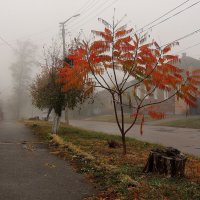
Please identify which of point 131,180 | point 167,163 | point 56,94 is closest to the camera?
point 131,180

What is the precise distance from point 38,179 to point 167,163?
3163 millimetres

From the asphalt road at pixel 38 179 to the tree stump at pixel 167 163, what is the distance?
184 cm

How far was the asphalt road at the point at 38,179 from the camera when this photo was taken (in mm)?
8055

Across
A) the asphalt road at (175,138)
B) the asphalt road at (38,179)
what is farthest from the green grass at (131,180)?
the asphalt road at (175,138)

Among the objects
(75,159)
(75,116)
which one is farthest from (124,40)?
(75,116)

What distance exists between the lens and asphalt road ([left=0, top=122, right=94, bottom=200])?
317 inches

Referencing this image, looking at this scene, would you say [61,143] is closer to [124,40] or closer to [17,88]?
[124,40]

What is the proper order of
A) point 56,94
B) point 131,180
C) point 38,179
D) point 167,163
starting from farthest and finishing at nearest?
point 56,94 → point 167,163 → point 38,179 → point 131,180

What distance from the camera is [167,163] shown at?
9711 millimetres

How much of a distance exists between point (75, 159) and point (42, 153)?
201 centimetres

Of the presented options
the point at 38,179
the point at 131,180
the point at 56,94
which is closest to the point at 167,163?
the point at 131,180

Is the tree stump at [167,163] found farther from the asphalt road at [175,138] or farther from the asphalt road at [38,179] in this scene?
the asphalt road at [175,138]

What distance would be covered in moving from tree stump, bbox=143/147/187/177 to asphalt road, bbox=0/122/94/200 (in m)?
1.84

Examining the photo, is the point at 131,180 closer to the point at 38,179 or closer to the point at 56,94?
the point at 38,179
